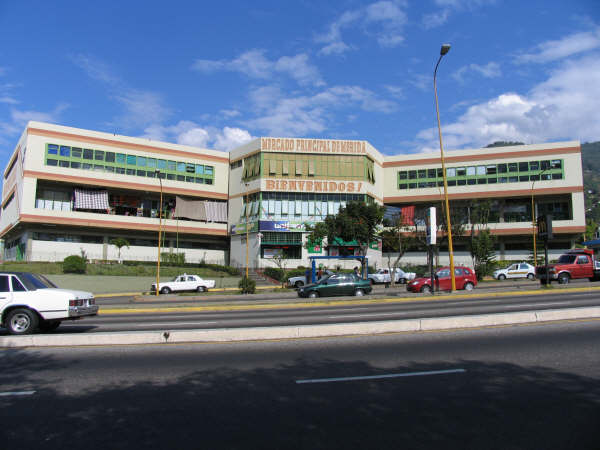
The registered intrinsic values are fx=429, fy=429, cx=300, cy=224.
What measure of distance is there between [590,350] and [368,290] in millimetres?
17745

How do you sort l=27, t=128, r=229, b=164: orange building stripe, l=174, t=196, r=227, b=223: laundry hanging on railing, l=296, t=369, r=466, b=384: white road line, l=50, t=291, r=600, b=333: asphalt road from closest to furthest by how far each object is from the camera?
1. l=296, t=369, r=466, b=384: white road line
2. l=50, t=291, r=600, b=333: asphalt road
3. l=27, t=128, r=229, b=164: orange building stripe
4. l=174, t=196, r=227, b=223: laundry hanging on railing

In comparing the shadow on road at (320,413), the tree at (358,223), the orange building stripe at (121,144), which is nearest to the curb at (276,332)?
the shadow on road at (320,413)

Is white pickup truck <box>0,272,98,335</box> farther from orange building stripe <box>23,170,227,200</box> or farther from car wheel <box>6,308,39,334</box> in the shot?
orange building stripe <box>23,170,227,200</box>

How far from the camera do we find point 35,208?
46.6m

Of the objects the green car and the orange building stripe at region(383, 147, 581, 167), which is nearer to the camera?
the green car

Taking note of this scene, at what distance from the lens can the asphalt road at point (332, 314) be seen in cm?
1309

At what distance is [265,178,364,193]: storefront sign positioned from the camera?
50781 millimetres

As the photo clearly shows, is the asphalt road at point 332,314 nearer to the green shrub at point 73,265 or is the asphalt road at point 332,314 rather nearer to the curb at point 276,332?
the curb at point 276,332

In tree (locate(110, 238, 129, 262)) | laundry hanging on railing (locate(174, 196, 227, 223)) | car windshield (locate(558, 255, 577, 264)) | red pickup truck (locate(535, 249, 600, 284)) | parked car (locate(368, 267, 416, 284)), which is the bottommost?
parked car (locate(368, 267, 416, 284))

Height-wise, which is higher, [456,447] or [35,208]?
[35,208]

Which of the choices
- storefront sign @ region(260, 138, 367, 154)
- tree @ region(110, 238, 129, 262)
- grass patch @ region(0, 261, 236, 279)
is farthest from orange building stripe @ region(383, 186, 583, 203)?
tree @ region(110, 238, 129, 262)

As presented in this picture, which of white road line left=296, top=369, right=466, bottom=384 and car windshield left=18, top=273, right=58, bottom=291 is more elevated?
car windshield left=18, top=273, right=58, bottom=291

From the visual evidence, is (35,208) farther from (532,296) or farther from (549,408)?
(549,408)

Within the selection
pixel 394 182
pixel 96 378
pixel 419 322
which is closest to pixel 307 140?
pixel 394 182
